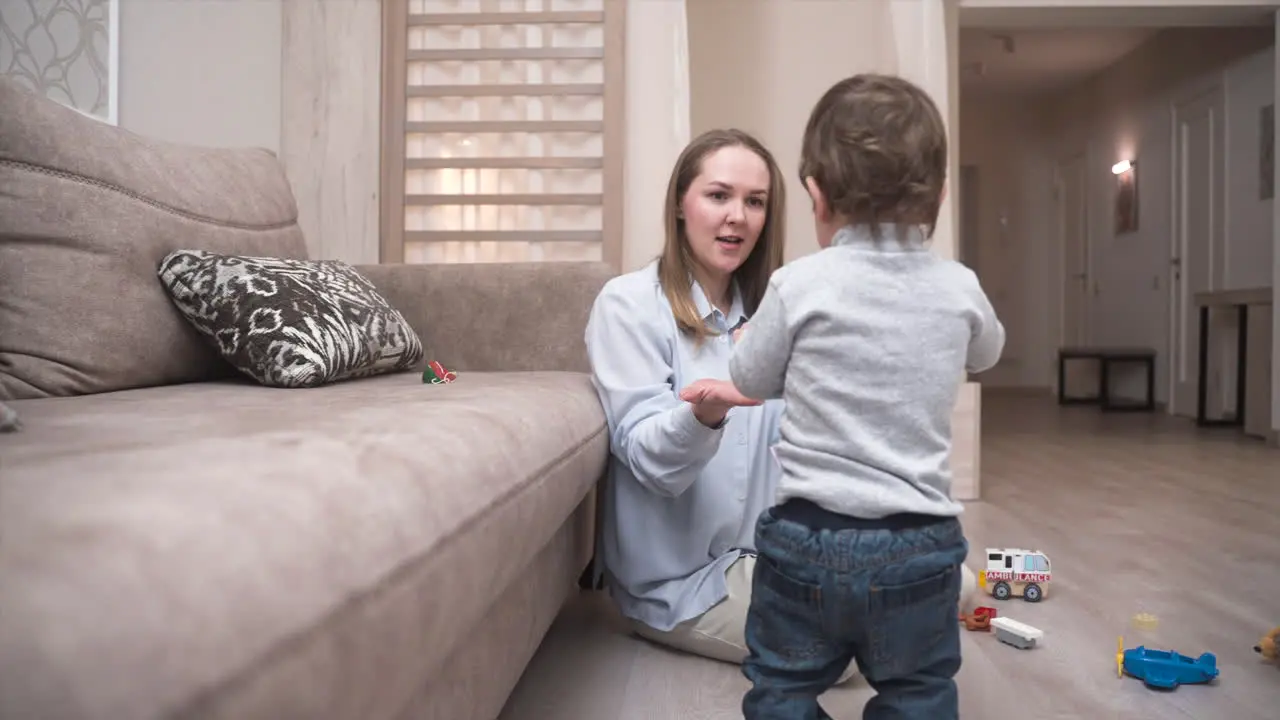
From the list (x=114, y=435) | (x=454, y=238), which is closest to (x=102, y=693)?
(x=114, y=435)

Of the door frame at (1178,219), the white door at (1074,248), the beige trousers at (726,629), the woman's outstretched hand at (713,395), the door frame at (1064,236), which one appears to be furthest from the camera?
the white door at (1074,248)

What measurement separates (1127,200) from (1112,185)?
368 millimetres

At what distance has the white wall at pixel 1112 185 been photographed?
19.8 feet

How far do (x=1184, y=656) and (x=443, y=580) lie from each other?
1512 millimetres

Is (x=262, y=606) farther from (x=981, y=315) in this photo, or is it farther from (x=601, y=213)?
(x=601, y=213)

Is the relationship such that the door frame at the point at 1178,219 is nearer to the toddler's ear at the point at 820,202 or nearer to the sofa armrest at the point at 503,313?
the sofa armrest at the point at 503,313

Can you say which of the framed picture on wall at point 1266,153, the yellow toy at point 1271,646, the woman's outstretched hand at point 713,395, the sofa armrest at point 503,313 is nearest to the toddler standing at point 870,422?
the woman's outstretched hand at point 713,395

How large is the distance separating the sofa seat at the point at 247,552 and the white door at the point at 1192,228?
6692mm

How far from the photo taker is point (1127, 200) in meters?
7.87

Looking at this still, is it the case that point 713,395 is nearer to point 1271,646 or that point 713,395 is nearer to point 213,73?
point 1271,646

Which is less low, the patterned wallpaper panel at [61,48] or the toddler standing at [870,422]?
A: the patterned wallpaper panel at [61,48]

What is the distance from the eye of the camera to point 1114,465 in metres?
4.31

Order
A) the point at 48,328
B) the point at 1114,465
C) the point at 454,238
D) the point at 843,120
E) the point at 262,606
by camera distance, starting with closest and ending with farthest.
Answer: the point at 262,606
the point at 843,120
the point at 48,328
the point at 454,238
the point at 1114,465

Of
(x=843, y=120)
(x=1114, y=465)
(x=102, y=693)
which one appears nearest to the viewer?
(x=102, y=693)
